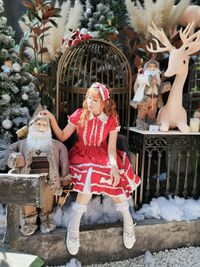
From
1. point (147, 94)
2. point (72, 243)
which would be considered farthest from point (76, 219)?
point (147, 94)

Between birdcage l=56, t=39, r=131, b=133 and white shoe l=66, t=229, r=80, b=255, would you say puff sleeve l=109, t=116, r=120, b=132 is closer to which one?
birdcage l=56, t=39, r=131, b=133

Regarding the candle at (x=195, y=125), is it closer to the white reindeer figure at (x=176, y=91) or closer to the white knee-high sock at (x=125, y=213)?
the white reindeer figure at (x=176, y=91)

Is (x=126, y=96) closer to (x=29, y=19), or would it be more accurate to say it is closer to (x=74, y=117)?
(x=74, y=117)

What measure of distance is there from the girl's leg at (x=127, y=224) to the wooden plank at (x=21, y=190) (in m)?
0.92

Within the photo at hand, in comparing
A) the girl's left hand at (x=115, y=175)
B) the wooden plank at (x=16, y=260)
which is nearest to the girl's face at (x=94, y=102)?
the girl's left hand at (x=115, y=175)

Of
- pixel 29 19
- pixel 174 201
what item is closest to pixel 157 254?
pixel 174 201

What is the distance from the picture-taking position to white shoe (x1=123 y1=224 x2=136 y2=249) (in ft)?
6.33

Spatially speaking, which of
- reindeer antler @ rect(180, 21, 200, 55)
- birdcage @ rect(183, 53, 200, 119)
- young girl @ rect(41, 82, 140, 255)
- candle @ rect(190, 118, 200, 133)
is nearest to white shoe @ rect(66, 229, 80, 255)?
young girl @ rect(41, 82, 140, 255)

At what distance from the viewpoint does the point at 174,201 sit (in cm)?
225

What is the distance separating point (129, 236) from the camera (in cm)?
193

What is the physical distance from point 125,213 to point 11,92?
3.83 ft

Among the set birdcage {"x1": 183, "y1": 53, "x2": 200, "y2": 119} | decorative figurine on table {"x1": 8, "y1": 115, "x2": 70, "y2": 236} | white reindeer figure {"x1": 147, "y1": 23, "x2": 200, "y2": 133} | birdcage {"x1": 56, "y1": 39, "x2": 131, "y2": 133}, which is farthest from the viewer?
birdcage {"x1": 183, "y1": 53, "x2": 200, "y2": 119}

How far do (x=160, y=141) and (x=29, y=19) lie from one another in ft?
5.74

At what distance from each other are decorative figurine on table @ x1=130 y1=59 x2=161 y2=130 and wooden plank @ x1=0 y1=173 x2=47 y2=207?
1.33m
